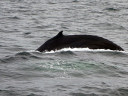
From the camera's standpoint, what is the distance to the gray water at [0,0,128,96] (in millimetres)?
12375

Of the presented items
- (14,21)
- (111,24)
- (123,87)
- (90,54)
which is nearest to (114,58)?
(90,54)

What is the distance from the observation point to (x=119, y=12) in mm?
33938

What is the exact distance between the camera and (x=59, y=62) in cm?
1539

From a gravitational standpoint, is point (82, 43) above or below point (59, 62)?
above

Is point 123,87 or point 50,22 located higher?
point 50,22

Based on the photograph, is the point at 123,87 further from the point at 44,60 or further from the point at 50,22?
the point at 50,22

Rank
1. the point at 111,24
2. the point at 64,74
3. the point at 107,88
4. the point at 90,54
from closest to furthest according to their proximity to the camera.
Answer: the point at 107,88 < the point at 64,74 < the point at 90,54 < the point at 111,24

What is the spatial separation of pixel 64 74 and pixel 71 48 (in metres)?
3.88

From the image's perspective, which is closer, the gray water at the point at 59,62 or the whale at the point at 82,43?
the gray water at the point at 59,62

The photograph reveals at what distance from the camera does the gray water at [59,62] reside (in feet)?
40.6

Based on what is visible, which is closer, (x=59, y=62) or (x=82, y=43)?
(x=59, y=62)

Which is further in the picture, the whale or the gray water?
the whale

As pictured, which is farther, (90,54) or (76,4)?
(76,4)

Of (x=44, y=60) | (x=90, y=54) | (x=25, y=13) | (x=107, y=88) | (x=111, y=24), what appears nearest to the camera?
(x=107, y=88)
